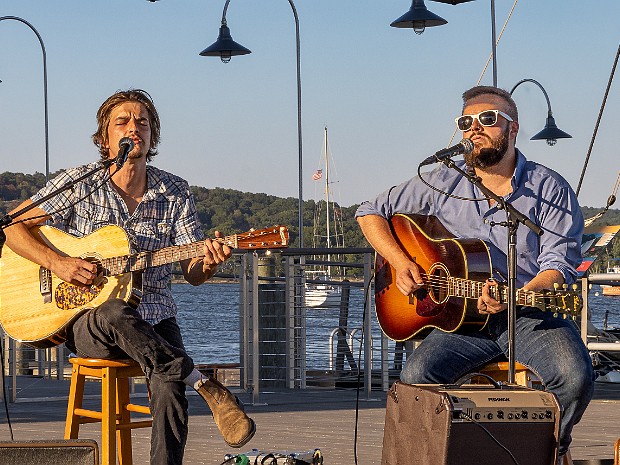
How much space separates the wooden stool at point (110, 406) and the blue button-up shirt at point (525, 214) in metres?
1.36

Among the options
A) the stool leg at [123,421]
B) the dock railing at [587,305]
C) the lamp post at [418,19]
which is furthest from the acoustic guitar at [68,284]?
the lamp post at [418,19]

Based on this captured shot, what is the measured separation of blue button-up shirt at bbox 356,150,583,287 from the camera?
456 cm

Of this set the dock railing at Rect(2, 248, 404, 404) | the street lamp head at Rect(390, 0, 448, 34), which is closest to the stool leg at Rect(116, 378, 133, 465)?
the dock railing at Rect(2, 248, 404, 404)

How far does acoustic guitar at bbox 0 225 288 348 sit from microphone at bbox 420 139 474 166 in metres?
0.66

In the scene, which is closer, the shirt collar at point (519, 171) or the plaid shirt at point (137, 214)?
the shirt collar at point (519, 171)

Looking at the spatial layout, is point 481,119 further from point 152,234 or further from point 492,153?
point 152,234

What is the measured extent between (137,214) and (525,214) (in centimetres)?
151

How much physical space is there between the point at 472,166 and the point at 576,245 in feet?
1.64

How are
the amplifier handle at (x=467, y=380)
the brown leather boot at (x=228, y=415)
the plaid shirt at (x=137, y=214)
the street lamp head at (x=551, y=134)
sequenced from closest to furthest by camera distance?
the amplifier handle at (x=467, y=380), the brown leather boot at (x=228, y=415), the plaid shirt at (x=137, y=214), the street lamp head at (x=551, y=134)

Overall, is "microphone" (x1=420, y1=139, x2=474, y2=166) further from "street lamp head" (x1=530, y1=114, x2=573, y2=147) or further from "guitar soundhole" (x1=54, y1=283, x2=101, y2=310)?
"street lamp head" (x1=530, y1=114, x2=573, y2=147)

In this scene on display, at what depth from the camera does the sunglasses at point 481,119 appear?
4633 mm

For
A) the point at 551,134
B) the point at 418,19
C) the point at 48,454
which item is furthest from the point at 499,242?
the point at 551,134

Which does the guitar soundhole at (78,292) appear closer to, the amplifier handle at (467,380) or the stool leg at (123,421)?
the stool leg at (123,421)

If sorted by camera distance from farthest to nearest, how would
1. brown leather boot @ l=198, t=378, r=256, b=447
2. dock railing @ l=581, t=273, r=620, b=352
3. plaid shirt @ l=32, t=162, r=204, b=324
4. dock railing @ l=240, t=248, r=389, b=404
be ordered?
dock railing @ l=240, t=248, r=389, b=404 → dock railing @ l=581, t=273, r=620, b=352 → plaid shirt @ l=32, t=162, r=204, b=324 → brown leather boot @ l=198, t=378, r=256, b=447
